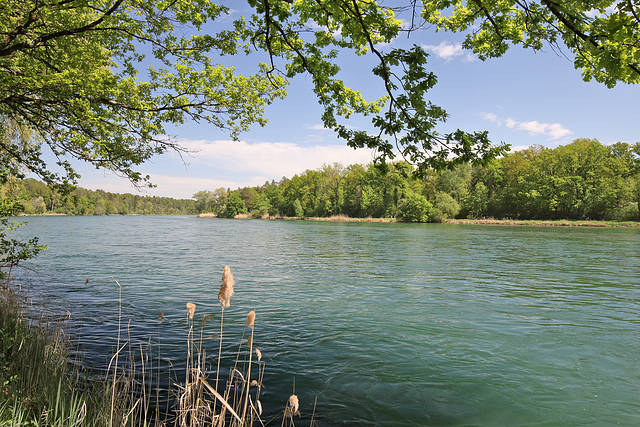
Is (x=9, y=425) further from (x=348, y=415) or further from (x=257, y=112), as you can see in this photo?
(x=257, y=112)

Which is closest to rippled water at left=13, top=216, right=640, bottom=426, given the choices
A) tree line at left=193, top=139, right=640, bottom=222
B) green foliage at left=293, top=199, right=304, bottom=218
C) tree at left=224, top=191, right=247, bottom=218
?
tree line at left=193, top=139, right=640, bottom=222

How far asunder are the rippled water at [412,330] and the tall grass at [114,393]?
2.85ft

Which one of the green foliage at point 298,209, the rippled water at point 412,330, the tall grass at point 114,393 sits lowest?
the rippled water at point 412,330

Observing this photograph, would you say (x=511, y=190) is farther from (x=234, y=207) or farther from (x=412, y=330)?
(x=234, y=207)

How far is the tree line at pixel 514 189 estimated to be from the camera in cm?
6975

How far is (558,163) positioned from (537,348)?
81890 millimetres

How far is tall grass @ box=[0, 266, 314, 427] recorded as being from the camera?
3.27m

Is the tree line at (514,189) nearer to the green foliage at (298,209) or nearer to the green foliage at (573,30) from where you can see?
the green foliage at (298,209)

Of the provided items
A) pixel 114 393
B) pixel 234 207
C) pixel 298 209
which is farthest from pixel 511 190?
pixel 234 207

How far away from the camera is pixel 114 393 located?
13.0 ft

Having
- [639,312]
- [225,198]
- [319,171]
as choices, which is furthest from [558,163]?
[225,198]

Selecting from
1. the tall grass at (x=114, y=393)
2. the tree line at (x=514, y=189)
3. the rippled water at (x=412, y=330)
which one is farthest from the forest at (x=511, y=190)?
the tall grass at (x=114, y=393)

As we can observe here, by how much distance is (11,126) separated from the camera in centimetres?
1445

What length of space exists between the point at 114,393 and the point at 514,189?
8959 cm
